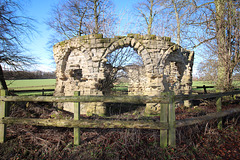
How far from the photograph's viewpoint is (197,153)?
304cm

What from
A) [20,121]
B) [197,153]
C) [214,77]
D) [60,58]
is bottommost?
[197,153]

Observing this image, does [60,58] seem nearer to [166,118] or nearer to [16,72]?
[16,72]

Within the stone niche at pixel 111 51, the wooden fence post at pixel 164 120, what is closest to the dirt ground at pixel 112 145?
the wooden fence post at pixel 164 120

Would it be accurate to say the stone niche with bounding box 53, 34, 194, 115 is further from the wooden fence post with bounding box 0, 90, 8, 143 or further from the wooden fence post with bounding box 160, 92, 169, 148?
the wooden fence post with bounding box 160, 92, 169, 148

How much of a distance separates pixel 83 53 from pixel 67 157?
5.64m

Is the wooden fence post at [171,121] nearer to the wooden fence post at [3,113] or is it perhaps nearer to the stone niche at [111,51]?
the wooden fence post at [3,113]

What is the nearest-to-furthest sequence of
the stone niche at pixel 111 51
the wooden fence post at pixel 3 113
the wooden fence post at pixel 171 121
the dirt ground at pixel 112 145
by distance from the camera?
1. the dirt ground at pixel 112 145
2. the wooden fence post at pixel 171 121
3. the wooden fence post at pixel 3 113
4. the stone niche at pixel 111 51

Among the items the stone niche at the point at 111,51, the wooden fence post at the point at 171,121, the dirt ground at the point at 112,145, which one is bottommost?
the dirt ground at the point at 112,145

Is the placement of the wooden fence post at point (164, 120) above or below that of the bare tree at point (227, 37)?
below

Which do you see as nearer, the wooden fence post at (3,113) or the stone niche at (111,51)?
the wooden fence post at (3,113)

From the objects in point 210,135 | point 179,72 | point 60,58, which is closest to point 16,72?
point 60,58

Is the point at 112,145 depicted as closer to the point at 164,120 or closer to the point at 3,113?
the point at 164,120

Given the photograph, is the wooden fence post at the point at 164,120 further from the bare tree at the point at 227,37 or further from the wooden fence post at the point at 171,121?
the bare tree at the point at 227,37

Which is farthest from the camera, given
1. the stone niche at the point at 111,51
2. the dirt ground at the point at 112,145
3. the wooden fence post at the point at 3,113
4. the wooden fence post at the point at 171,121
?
the stone niche at the point at 111,51
